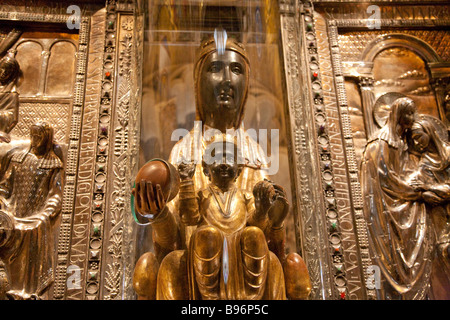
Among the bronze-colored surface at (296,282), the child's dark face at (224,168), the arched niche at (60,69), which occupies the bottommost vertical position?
the bronze-colored surface at (296,282)

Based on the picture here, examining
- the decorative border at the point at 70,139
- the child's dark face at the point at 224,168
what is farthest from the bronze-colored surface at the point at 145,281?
the decorative border at the point at 70,139

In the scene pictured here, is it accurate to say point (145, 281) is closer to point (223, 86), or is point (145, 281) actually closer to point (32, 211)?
point (32, 211)

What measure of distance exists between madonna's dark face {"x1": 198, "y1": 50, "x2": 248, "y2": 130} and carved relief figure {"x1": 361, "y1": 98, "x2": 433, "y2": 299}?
1287mm

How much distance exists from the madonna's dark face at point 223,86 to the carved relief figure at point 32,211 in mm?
1339

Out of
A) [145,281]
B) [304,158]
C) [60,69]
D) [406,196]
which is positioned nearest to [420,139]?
[406,196]

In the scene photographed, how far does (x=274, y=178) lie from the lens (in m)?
3.76

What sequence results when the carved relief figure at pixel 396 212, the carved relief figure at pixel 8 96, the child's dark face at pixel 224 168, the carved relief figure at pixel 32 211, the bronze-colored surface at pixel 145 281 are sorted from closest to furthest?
the bronze-colored surface at pixel 145 281
the child's dark face at pixel 224 168
the carved relief figure at pixel 32 211
the carved relief figure at pixel 396 212
the carved relief figure at pixel 8 96

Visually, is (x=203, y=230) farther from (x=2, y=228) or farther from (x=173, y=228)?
(x=2, y=228)

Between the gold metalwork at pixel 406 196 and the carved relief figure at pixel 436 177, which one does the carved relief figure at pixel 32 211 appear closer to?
the gold metalwork at pixel 406 196

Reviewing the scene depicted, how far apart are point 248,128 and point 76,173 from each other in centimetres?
146

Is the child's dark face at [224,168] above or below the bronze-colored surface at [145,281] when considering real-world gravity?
above

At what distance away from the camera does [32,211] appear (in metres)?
3.58

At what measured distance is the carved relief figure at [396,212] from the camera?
3.58 metres

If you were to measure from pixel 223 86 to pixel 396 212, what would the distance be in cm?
177
